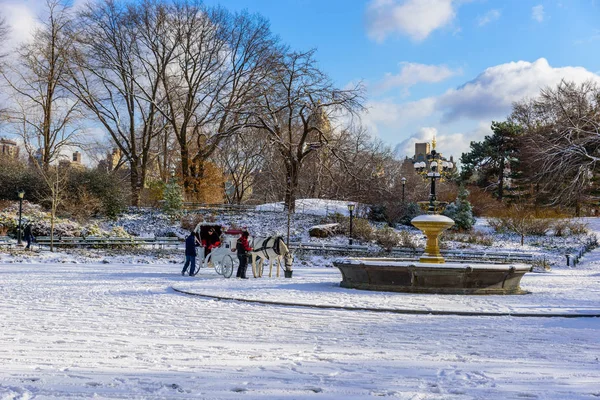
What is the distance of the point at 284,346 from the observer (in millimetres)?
8320

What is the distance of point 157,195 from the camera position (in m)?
50.6

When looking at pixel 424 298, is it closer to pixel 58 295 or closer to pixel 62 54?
pixel 58 295

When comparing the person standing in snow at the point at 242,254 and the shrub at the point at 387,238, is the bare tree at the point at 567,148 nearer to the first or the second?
the shrub at the point at 387,238

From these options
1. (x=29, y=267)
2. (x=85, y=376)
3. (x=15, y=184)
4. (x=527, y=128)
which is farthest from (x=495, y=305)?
(x=527, y=128)

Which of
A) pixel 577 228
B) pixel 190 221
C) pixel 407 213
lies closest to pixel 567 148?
pixel 577 228

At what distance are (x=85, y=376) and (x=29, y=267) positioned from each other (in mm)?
17803

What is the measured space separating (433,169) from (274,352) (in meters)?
12.0

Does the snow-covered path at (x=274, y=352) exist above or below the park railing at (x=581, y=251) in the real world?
below

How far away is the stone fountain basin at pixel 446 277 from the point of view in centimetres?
1550

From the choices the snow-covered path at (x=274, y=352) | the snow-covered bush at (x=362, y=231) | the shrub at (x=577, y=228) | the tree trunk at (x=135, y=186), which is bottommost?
the snow-covered path at (x=274, y=352)

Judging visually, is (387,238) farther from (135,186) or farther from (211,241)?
(135,186)

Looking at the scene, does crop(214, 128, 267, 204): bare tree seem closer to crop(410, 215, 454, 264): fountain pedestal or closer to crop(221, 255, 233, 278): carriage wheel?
crop(221, 255, 233, 278): carriage wheel

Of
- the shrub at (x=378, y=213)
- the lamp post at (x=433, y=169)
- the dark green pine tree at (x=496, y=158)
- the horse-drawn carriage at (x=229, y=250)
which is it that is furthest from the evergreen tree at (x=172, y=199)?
the dark green pine tree at (x=496, y=158)

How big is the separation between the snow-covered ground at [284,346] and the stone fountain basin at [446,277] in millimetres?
691
